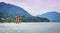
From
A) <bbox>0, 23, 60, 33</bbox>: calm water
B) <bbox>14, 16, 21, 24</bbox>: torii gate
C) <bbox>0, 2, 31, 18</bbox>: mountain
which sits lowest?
<bbox>0, 23, 60, 33</bbox>: calm water

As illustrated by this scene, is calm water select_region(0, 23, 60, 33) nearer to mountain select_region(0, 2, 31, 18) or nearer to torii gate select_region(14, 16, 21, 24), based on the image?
torii gate select_region(14, 16, 21, 24)

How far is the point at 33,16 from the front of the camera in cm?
230

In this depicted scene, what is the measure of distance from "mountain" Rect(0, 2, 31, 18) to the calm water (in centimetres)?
17

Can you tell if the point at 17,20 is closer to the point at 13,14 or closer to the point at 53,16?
the point at 13,14

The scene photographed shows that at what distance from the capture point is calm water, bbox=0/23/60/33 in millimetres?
2262

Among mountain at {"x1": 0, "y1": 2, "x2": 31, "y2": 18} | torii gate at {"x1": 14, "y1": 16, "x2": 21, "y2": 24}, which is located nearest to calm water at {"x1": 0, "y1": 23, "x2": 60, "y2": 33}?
torii gate at {"x1": 14, "y1": 16, "x2": 21, "y2": 24}

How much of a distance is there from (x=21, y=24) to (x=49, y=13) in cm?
51

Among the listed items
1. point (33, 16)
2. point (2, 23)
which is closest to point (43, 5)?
Answer: point (33, 16)

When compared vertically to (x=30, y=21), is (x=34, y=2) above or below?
above

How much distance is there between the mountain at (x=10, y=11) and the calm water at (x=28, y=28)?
0.17 metres

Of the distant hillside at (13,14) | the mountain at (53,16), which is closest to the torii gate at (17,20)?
the distant hillside at (13,14)

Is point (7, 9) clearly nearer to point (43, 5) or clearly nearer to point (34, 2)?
point (34, 2)

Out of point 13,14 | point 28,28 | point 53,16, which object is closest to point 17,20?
point 13,14

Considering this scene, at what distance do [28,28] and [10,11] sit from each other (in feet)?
1.36
